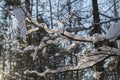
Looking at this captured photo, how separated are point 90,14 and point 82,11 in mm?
173

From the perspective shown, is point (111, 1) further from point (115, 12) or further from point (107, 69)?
point (107, 69)

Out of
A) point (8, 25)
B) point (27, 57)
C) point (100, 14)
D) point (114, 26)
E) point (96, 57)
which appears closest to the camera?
point (114, 26)

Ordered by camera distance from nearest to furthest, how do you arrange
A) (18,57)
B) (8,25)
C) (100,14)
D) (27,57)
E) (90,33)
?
(90,33), (100,14), (27,57), (18,57), (8,25)

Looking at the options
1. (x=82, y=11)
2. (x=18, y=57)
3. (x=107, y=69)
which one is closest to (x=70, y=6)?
(x=82, y=11)

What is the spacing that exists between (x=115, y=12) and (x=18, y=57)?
42.5ft

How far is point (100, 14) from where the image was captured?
4.60 metres

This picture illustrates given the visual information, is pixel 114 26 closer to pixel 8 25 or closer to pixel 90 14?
pixel 90 14

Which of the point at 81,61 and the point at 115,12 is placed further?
the point at 115,12

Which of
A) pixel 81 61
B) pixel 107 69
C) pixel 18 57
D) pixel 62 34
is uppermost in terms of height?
pixel 62 34

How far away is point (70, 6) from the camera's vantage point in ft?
14.4

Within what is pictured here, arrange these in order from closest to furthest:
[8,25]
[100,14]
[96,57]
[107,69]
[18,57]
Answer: [96,57] → [100,14] → [107,69] → [18,57] → [8,25]

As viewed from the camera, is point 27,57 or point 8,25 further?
point 8,25

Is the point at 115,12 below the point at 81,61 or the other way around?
the other way around

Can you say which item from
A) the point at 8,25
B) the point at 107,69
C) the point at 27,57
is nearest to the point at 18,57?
the point at 27,57
